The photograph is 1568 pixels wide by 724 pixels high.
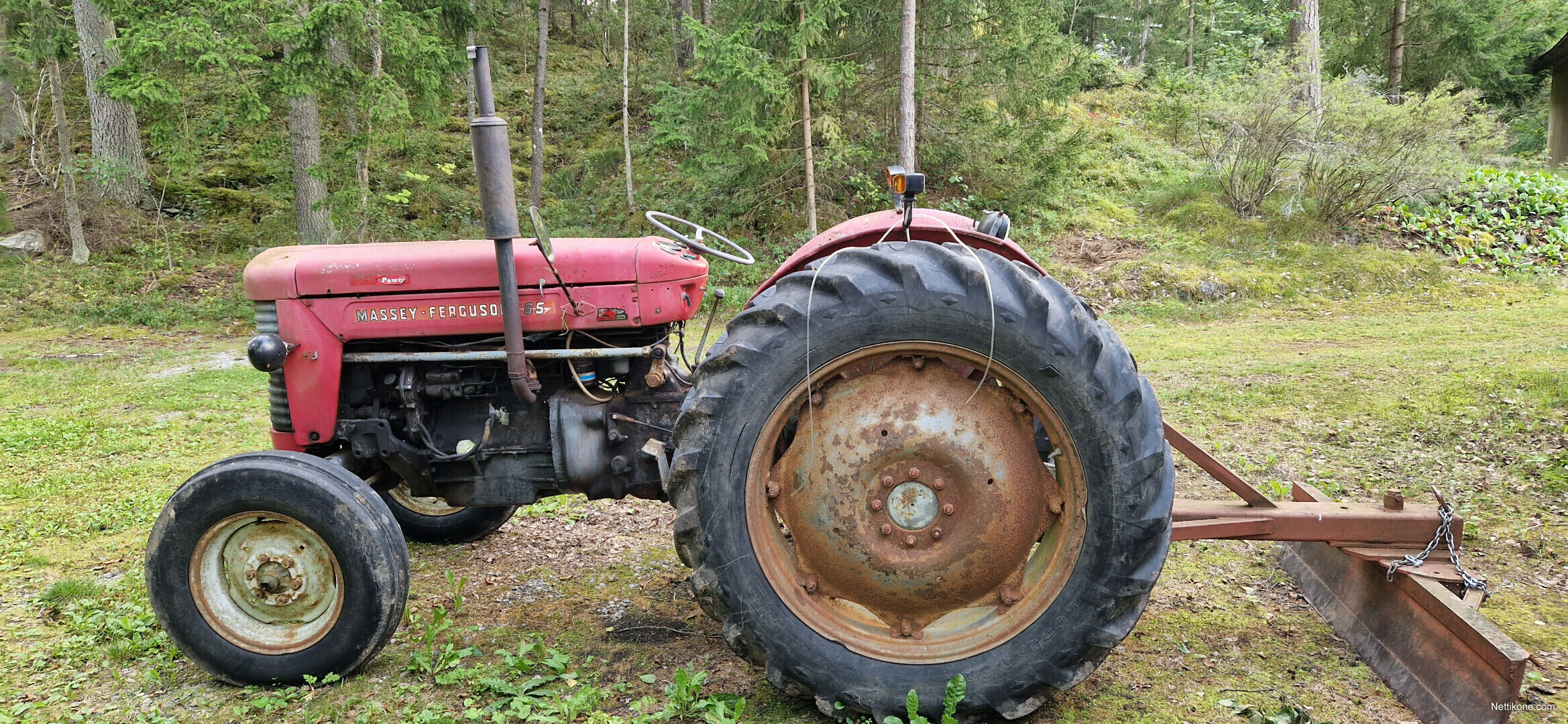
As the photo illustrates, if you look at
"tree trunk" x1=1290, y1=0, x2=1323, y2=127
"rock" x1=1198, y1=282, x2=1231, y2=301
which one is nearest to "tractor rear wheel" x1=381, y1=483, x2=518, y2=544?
"rock" x1=1198, y1=282, x2=1231, y2=301

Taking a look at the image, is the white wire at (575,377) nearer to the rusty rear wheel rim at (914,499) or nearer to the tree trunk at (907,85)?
the rusty rear wheel rim at (914,499)

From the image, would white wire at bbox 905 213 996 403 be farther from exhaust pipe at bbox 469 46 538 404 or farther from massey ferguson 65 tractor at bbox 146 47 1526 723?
exhaust pipe at bbox 469 46 538 404

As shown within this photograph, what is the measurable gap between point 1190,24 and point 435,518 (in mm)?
26226

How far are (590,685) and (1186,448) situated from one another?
2.27 m

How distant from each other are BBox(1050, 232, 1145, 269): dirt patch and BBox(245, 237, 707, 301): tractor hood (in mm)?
10366

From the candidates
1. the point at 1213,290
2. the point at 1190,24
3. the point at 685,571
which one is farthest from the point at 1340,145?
the point at 1190,24

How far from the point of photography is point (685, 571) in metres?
4.01

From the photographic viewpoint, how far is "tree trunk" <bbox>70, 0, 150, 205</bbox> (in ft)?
45.1

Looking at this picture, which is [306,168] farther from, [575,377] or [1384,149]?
[1384,149]

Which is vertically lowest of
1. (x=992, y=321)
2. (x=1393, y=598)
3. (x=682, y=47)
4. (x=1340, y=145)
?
(x=1393, y=598)

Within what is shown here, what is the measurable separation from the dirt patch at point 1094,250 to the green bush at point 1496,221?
3.28 metres

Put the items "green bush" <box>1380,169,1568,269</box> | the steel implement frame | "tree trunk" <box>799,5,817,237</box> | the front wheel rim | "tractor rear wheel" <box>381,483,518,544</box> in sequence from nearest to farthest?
the steel implement frame → the front wheel rim → "tractor rear wheel" <box>381,483,518,544</box> → "green bush" <box>1380,169,1568,269</box> → "tree trunk" <box>799,5,817,237</box>

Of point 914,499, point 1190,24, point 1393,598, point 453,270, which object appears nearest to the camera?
point 914,499

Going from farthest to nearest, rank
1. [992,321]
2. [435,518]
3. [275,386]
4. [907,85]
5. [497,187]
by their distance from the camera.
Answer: [907,85] → [435,518] → [275,386] → [497,187] → [992,321]
